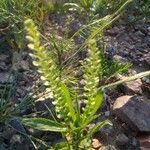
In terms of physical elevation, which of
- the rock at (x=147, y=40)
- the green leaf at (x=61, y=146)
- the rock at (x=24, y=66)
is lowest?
the green leaf at (x=61, y=146)

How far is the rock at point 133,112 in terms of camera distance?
6.70 ft

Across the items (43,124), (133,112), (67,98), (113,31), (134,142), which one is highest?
(113,31)

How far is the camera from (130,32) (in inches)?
111

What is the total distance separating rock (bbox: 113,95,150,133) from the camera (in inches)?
80.4

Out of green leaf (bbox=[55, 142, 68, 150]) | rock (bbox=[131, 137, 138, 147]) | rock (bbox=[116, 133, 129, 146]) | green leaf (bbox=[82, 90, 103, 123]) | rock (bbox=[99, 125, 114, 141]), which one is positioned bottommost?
rock (bbox=[131, 137, 138, 147])

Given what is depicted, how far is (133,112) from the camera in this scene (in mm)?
2094

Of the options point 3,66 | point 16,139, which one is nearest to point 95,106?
point 16,139

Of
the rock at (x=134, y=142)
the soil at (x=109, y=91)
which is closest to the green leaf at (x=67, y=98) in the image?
the soil at (x=109, y=91)

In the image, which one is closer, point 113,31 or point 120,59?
point 120,59

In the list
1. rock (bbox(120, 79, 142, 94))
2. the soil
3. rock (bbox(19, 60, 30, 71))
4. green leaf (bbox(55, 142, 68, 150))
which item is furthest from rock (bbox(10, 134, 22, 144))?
rock (bbox(120, 79, 142, 94))

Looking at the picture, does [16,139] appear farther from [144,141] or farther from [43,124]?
[144,141]

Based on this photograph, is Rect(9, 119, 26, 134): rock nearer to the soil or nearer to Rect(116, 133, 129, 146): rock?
the soil

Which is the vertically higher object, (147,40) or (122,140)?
(147,40)

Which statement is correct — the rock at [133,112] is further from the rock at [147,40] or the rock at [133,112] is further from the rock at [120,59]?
the rock at [147,40]
